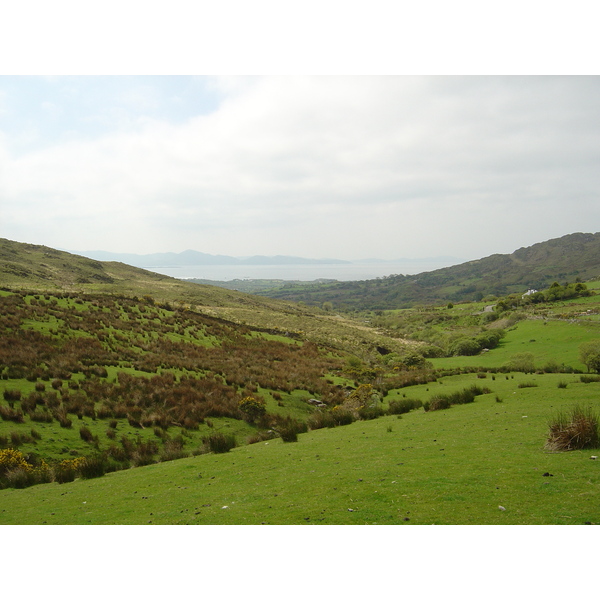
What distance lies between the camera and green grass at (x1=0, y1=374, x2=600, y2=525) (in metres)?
5.20

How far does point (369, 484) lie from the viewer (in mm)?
6520

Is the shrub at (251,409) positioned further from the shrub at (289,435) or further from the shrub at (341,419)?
the shrub at (289,435)

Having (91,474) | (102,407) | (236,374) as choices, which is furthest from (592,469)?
(236,374)

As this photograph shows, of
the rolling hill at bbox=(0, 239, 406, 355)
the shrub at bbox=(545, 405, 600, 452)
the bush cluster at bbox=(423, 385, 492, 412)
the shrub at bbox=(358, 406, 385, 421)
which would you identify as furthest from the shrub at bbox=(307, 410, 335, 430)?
the rolling hill at bbox=(0, 239, 406, 355)

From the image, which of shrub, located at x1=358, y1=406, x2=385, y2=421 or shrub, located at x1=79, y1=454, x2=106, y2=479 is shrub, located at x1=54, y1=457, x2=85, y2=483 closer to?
shrub, located at x1=79, y1=454, x2=106, y2=479

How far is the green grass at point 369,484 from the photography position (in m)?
5.20

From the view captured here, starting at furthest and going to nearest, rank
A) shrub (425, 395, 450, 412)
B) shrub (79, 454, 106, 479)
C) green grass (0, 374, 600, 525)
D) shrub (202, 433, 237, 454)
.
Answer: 1. shrub (425, 395, 450, 412)
2. shrub (202, 433, 237, 454)
3. shrub (79, 454, 106, 479)
4. green grass (0, 374, 600, 525)

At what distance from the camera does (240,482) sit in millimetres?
7770

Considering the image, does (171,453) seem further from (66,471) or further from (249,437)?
(66,471)

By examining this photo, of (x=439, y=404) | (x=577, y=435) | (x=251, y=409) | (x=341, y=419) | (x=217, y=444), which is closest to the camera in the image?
(x=577, y=435)

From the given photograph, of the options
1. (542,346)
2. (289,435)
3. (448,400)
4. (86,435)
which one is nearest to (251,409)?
(289,435)

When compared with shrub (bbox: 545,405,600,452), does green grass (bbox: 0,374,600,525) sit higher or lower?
lower
